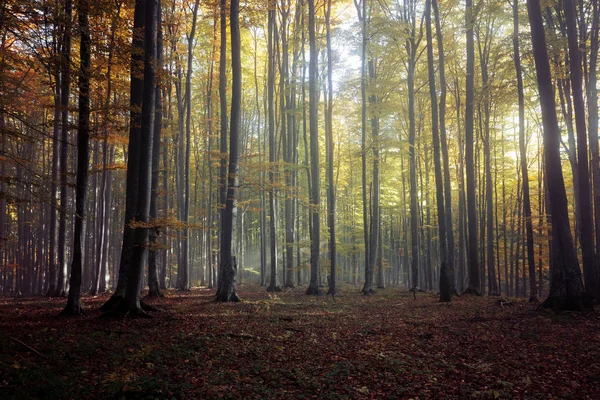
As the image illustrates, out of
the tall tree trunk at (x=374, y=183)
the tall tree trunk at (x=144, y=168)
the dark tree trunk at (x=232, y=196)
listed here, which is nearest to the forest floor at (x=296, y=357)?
the tall tree trunk at (x=144, y=168)

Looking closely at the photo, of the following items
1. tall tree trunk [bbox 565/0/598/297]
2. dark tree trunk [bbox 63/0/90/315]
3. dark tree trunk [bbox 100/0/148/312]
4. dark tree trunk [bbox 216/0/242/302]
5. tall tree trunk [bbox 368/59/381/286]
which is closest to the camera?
dark tree trunk [bbox 63/0/90/315]

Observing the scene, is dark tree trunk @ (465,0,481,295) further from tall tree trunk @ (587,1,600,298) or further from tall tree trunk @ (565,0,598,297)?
tall tree trunk @ (565,0,598,297)

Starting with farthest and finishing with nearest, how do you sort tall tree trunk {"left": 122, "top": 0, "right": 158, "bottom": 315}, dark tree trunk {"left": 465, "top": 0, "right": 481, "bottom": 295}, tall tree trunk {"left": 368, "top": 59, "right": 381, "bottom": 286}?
tall tree trunk {"left": 368, "top": 59, "right": 381, "bottom": 286}
dark tree trunk {"left": 465, "top": 0, "right": 481, "bottom": 295}
tall tree trunk {"left": 122, "top": 0, "right": 158, "bottom": 315}

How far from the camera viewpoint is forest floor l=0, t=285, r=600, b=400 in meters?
4.80

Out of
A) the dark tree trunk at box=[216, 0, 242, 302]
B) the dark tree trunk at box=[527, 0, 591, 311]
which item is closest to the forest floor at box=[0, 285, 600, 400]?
the dark tree trunk at box=[527, 0, 591, 311]

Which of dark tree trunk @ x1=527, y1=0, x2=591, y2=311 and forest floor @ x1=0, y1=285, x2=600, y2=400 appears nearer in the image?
forest floor @ x1=0, y1=285, x2=600, y2=400

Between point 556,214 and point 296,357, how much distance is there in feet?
28.2

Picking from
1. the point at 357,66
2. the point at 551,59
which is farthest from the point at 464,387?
the point at 357,66

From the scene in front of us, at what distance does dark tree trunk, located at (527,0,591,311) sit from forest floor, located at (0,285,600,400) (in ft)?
2.14

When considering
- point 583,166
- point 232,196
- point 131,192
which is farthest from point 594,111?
point 131,192

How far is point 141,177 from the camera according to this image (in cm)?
952

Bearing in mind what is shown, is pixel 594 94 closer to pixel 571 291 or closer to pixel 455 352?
pixel 571 291

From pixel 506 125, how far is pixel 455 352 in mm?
21787

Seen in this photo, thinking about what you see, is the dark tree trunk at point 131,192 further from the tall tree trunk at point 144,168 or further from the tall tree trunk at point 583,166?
the tall tree trunk at point 583,166
